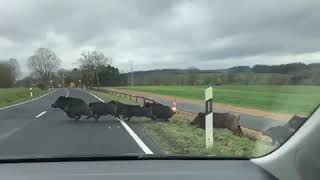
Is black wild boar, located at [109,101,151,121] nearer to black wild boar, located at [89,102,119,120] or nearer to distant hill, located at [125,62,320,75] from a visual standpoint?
black wild boar, located at [89,102,119,120]

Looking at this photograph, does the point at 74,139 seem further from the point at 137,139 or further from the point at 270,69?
the point at 270,69

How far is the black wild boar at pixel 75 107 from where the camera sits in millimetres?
22172

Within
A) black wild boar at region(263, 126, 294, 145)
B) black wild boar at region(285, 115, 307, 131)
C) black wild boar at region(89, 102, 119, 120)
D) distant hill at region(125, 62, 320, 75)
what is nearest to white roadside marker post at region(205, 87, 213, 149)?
distant hill at region(125, 62, 320, 75)

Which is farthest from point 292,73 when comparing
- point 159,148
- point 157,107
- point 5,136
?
point 157,107

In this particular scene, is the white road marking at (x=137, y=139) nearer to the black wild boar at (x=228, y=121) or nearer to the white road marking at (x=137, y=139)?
the white road marking at (x=137, y=139)

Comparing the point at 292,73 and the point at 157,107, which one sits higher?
the point at 292,73

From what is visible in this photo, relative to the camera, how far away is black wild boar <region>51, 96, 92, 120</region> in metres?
22.2

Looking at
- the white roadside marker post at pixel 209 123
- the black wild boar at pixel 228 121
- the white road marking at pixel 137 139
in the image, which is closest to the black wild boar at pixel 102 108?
the white road marking at pixel 137 139

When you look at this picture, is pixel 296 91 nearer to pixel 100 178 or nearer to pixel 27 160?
pixel 100 178

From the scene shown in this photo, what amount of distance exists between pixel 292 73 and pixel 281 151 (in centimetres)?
76

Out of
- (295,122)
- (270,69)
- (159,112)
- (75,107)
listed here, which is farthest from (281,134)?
(75,107)

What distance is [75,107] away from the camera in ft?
73.8

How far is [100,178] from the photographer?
3.49 meters

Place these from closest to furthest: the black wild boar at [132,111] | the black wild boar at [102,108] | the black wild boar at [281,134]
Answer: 1. the black wild boar at [281,134]
2. the black wild boar at [102,108]
3. the black wild boar at [132,111]
